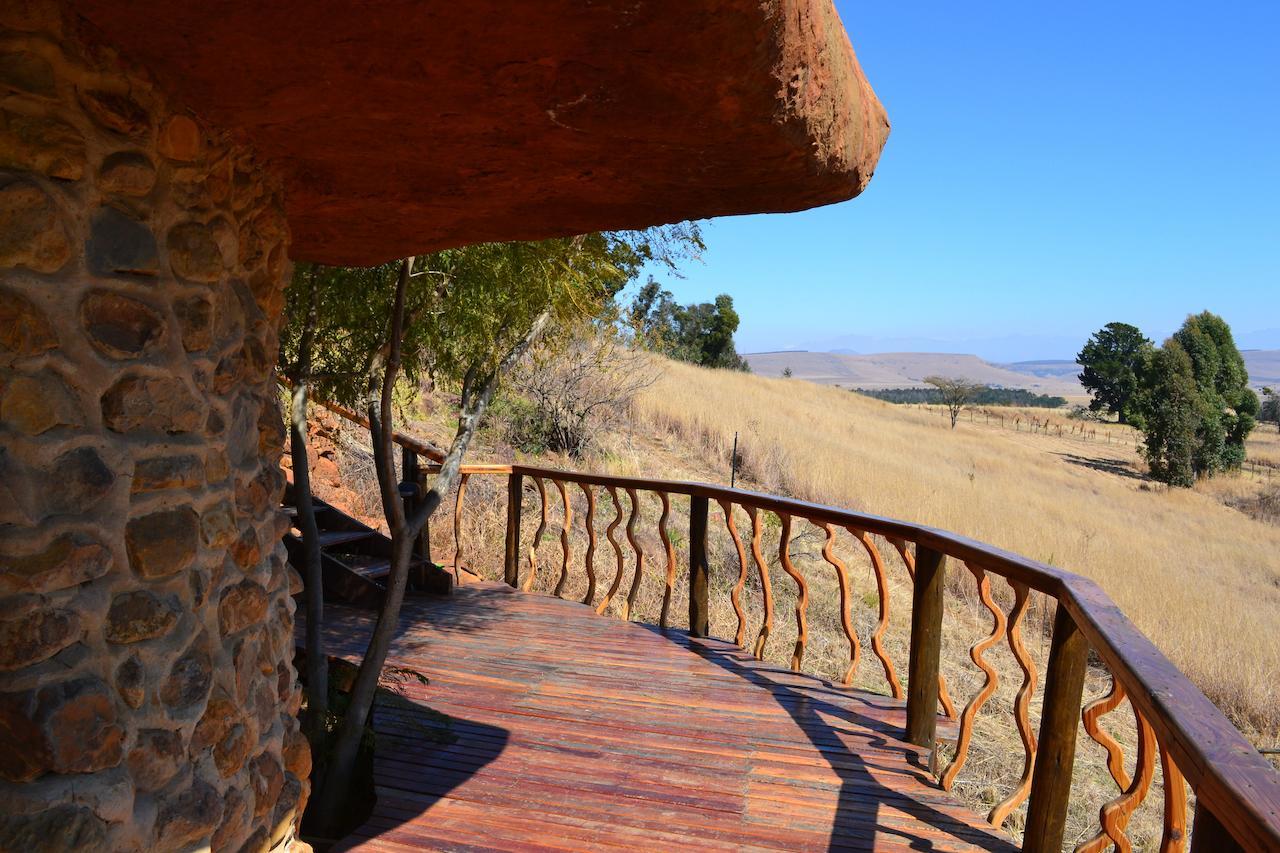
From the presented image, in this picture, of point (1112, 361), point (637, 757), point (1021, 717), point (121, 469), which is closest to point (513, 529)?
point (637, 757)

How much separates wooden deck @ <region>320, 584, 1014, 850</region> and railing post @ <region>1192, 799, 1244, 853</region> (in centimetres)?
173

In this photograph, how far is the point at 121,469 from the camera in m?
1.64

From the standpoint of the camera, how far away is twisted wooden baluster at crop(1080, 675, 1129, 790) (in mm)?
1980

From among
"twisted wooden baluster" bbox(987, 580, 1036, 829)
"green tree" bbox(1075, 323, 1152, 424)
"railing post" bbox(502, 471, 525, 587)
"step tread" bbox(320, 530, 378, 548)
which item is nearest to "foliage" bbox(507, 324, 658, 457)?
"railing post" bbox(502, 471, 525, 587)

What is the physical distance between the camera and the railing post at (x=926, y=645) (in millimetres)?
3363

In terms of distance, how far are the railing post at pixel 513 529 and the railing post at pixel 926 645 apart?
3.52 meters

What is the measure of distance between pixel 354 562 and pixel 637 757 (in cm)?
335

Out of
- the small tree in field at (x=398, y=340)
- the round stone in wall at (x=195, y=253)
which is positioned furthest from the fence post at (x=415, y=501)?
the round stone in wall at (x=195, y=253)

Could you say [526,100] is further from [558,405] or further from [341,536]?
[558,405]

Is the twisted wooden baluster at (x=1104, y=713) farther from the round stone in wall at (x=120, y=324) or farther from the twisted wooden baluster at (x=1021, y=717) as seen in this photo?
the round stone in wall at (x=120, y=324)

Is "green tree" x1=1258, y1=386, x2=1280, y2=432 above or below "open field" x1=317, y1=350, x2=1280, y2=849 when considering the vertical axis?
above

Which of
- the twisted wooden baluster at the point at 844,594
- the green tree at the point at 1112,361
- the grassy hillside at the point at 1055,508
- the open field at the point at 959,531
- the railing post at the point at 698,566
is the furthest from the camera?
the green tree at the point at 1112,361

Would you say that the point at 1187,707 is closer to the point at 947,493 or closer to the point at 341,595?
the point at 341,595

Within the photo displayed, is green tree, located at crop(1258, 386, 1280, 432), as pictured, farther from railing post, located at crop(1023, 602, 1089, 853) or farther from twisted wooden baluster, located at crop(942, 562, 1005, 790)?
railing post, located at crop(1023, 602, 1089, 853)
